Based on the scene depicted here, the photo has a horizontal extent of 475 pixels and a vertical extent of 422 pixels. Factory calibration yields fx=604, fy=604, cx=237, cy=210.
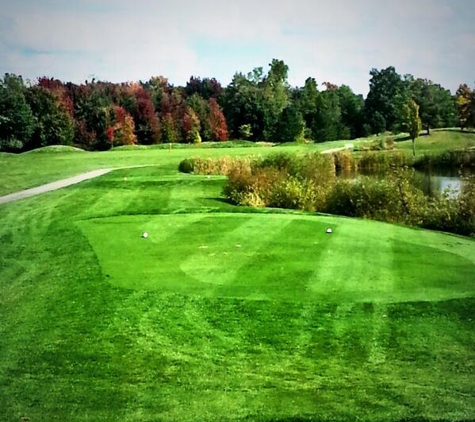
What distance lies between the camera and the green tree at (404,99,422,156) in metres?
20.4

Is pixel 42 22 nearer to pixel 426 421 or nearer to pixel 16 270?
pixel 16 270

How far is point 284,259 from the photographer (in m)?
5.17

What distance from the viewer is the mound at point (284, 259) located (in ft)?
14.0

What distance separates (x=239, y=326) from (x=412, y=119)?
1856 centimetres

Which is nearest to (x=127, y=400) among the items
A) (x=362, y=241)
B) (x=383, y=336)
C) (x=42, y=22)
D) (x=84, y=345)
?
(x=84, y=345)

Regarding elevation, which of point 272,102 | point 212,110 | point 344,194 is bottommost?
point 344,194

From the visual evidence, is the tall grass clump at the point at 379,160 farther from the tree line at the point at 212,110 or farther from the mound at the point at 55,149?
the mound at the point at 55,149

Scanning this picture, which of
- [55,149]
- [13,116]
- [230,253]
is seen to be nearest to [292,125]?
[55,149]

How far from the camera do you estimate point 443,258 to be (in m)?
5.21

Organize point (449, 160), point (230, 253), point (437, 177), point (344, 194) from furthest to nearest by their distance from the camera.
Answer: point (449, 160), point (437, 177), point (344, 194), point (230, 253)

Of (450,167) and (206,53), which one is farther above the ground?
(206,53)

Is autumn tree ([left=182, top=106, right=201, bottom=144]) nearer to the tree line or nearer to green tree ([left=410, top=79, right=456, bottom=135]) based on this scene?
the tree line

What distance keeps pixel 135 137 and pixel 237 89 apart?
550 cm

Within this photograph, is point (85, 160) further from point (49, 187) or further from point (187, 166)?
point (49, 187)
